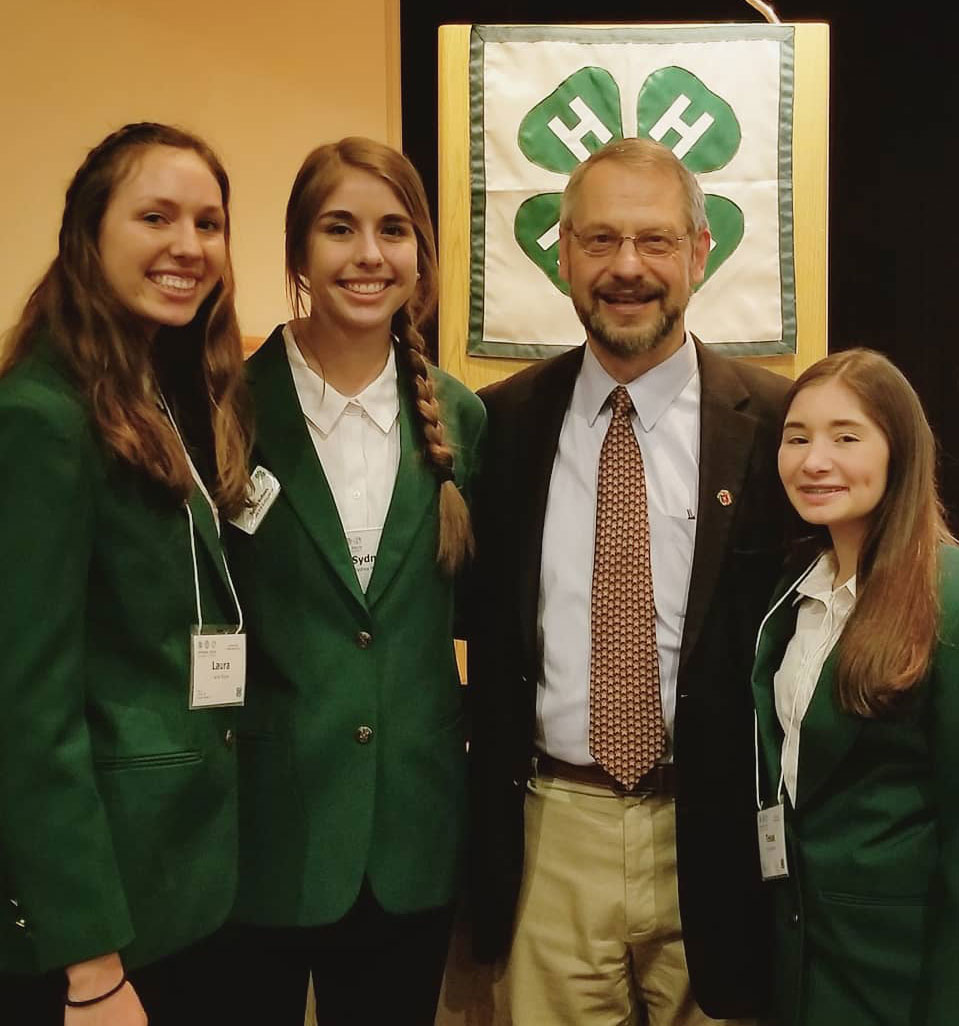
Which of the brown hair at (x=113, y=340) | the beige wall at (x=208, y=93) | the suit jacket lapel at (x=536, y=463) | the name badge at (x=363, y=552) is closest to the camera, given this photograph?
the brown hair at (x=113, y=340)

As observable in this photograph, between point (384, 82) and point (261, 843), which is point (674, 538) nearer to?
point (261, 843)

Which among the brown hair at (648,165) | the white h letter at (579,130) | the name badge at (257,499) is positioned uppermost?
the white h letter at (579,130)

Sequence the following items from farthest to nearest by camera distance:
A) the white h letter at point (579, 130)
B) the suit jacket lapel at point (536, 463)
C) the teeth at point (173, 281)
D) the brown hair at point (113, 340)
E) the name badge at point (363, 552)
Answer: the white h letter at point (579, 130) < the suit jacket lapel at point (536, 463) < the name badge at point (363, 552) < the teeth at point (173, 281) < the brown hair at point (113, 340)

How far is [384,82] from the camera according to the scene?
381 cm

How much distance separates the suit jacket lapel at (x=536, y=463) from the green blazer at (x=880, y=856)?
1.58 ft

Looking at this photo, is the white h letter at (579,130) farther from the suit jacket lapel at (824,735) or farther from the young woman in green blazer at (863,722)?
the suit jacket lapel at (824,735)

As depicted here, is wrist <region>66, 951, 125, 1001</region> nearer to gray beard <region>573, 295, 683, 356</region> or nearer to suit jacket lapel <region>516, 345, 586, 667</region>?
suit jacket lapel <region>516, 345, 586, 667</region>

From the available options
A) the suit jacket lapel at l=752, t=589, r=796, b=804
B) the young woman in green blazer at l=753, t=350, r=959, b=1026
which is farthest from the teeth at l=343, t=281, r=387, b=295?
the suit jacket lapel at l=752, t=589, r=796, b=804

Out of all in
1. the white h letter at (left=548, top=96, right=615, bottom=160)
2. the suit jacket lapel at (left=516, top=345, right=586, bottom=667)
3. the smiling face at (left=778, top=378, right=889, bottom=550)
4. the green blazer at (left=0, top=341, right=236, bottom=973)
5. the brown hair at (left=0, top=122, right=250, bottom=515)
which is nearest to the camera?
the green blazer at (left=0, top=341, right=236, bottom=973)

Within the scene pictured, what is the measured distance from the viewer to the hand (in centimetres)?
131

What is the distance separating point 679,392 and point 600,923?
0.90 m

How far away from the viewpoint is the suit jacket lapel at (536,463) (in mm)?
1835

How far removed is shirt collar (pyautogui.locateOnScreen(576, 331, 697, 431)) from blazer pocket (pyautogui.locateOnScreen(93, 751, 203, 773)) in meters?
0.88

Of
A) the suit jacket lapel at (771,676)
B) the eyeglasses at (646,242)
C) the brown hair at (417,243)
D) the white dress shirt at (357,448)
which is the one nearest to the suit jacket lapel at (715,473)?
the suit jacket lapel at (771,676)
